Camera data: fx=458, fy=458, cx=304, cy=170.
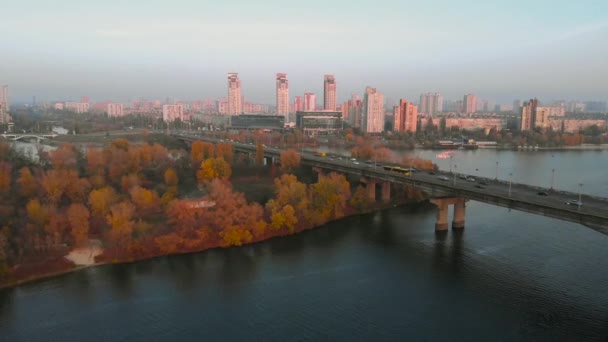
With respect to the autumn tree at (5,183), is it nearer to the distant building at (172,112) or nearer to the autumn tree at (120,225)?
the autumn tree at (120,225)

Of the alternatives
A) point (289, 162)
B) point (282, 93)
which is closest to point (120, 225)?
point (289, 162)

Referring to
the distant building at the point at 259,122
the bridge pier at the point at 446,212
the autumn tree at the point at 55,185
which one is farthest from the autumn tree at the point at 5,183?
the distant building at the point at 259,122

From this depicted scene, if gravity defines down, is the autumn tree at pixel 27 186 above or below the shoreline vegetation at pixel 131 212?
above

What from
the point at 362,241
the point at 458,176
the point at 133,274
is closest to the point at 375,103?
the point at 458,176

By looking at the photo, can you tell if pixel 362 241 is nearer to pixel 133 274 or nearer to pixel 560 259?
pixel 560 259

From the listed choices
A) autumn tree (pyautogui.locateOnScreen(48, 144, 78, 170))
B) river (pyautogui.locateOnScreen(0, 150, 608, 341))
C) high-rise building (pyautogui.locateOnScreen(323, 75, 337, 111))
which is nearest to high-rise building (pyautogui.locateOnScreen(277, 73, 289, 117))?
high-rise building (pyautogui.locateOnScreen(323, 75, 337, 111))
